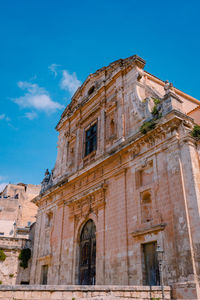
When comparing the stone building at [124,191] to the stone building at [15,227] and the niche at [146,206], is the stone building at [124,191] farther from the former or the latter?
the stone building at [15,227]

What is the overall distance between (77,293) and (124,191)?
5524mm

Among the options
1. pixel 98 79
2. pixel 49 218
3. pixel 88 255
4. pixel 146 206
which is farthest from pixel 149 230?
pixel 98 79

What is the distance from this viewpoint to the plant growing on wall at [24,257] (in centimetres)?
1770

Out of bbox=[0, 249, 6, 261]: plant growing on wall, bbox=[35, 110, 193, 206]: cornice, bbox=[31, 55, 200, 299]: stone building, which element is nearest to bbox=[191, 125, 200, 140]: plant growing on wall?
bbox=[31, 55, 200, 299]: stone building

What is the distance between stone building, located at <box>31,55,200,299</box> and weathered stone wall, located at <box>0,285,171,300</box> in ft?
3.56

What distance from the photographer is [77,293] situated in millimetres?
7012

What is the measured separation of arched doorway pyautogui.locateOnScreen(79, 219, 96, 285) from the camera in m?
13.0

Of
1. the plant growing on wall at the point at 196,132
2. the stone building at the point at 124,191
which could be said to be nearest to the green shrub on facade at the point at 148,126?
the stone building at the point at 124,191

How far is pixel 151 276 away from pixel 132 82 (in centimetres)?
851

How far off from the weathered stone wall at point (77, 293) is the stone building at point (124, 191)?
3.56 feet

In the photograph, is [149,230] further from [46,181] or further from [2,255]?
[46,181]

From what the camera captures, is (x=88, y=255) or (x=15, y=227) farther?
(x=15, y=227)

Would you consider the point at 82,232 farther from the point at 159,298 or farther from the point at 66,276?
the point at 159,298

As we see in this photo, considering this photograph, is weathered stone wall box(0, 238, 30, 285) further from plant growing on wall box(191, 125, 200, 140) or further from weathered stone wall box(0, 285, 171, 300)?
plant growing on wall box(191, 125, 200, 140)
